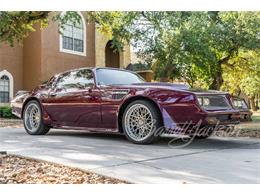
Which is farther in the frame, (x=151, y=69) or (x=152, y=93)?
(x=151, y=69)

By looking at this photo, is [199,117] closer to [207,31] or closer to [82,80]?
[82,80]

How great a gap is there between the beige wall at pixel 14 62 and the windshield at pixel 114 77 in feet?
42.6

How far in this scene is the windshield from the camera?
7279mm

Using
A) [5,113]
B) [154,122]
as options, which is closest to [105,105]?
[154,122]

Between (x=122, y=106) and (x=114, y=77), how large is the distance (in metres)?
0.94

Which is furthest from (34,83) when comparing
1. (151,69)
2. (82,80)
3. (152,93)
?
(152,93)

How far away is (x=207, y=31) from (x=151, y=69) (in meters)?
2.85

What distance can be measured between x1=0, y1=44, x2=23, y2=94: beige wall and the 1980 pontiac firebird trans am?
11860 millimetres

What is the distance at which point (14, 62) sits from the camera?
20.0 metres

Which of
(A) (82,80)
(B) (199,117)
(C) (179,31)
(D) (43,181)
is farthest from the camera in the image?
(C) (179,31)

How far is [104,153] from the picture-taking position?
560cm

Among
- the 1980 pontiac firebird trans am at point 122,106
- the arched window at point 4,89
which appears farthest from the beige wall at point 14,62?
the 1980 pontiac firebird trans am at point 122,106
